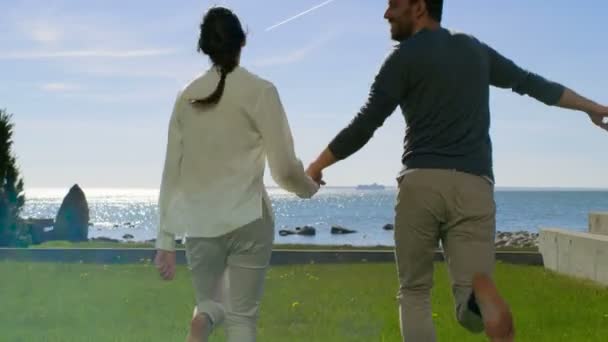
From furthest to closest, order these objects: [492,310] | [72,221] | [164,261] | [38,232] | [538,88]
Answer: [38,232] < [72,221] < [538,88] < [164,261] < [492,310]

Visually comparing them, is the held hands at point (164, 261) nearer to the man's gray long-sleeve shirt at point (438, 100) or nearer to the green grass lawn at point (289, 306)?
the man's gray long-sleeve shirt at point (438, 100)

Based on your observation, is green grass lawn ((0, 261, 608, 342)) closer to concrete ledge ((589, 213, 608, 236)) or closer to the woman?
concrete ledge ((589, 213, 608, 236))

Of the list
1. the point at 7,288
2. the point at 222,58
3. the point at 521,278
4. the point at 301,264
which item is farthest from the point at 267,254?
the point at 301,264

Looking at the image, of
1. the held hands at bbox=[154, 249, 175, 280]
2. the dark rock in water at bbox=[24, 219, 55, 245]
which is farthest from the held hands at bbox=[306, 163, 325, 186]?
the dark rock in water at bbox=[24, 219, 55, 245]

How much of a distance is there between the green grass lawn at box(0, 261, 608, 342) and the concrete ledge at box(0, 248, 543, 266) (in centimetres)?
200

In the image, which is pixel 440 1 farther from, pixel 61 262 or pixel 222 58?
pixel 61 262

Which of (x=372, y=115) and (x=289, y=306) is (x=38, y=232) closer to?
(x=289, y=306)

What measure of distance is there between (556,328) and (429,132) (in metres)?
4.42

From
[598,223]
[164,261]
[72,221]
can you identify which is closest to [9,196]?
[72,221]

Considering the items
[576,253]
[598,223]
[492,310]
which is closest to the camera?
[492,310]

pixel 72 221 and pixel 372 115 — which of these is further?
pixel 72 221

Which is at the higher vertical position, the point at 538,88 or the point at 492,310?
the point at 538,88

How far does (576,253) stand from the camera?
14984 millimetres

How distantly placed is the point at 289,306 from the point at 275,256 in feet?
22.9
